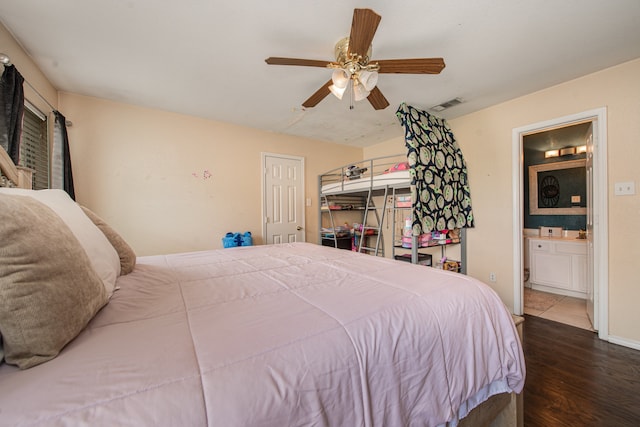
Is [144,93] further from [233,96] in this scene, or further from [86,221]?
[86,221]

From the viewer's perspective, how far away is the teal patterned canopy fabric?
2.60 m

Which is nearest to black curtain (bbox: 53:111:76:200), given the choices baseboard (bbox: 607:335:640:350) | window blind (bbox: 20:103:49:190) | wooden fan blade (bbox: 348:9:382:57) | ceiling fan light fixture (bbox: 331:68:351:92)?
window blind (bbox: 20:103:49:190)

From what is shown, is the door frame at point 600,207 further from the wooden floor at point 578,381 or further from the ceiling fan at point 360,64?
the ceiling fan at point 360,64

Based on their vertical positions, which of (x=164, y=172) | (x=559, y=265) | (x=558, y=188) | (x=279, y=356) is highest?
(x=164, y=172)

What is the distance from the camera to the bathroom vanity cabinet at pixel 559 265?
3125mm

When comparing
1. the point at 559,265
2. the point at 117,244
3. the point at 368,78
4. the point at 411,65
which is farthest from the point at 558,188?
the point at 117,244

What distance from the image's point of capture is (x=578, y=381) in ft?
5.46

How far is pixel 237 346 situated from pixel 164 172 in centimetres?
306

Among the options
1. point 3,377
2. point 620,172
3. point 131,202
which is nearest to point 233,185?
point 131,202

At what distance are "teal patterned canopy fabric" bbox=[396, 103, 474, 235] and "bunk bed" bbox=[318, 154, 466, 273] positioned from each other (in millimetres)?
158

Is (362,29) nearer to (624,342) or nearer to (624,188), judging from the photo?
(624,188)

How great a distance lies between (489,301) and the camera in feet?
3.60

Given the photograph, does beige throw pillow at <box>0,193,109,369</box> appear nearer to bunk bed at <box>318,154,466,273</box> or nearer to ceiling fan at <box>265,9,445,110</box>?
ceiling fan at <box>265,9,445,110</box>

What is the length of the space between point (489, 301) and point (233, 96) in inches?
113
